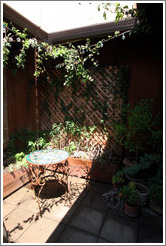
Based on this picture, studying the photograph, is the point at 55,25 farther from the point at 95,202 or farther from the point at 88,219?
the point at 88,219

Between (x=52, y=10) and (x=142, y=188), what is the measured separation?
396 centimetres

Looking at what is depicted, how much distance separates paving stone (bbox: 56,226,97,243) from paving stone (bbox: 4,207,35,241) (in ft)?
1.58

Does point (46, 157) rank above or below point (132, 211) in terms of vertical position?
above

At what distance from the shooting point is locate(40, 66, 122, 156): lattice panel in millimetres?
3270

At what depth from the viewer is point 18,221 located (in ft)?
6.15

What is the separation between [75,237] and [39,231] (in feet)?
1.44

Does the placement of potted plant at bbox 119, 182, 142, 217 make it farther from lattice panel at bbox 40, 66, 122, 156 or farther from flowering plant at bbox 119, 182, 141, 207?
lattice panel at bbox 40, 66, 122, 156

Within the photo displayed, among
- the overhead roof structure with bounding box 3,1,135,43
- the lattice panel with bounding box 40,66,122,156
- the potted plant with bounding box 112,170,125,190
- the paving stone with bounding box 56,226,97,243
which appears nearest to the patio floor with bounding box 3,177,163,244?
the paving stone with bounding box 56,226,97,243

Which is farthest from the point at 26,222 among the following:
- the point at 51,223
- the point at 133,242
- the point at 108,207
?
the point at 133,242

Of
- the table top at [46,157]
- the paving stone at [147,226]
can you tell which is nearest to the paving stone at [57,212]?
the table top at [46,157]

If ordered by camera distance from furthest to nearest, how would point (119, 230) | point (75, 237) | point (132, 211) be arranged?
1. point (132, 211)
2. point (119, 230)
3. point (75, 237)

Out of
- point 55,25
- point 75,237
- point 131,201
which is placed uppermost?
point 55,25

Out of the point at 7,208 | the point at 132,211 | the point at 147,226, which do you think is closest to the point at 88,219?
the point at 132,211

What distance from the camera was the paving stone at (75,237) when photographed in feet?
5.29
